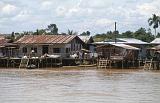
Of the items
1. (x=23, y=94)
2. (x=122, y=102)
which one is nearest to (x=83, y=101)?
(x=122, y=102)

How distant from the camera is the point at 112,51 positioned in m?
55.6

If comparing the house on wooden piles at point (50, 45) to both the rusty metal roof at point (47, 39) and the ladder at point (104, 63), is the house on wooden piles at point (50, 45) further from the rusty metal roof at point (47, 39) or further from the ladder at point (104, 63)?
the ladder at point (104, 63)

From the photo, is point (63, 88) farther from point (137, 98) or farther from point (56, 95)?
point (137, 98)

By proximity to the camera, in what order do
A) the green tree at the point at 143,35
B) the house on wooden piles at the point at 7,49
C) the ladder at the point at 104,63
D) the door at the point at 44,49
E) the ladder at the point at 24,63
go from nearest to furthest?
1. the ladder at the point at 104,63
2. the ladder at the point at 24,63
3. the door at the point at 44,49
4. the house on wooden piles at the point at 7,49
5. the green tree at the point at 143,35

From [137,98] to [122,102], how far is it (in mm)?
1831

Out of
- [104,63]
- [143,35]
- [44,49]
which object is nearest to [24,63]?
[44,49]

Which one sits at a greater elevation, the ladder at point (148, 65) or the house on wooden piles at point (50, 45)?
the house on wooden piles at point (50, 45)

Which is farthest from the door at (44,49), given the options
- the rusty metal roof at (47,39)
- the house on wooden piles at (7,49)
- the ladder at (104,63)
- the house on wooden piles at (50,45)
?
the ladder at (104,63)

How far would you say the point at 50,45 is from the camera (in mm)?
61156

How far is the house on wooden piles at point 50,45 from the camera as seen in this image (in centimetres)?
6072

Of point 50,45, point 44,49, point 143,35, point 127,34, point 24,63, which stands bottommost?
point 24,63

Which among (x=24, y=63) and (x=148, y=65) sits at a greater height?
(x=24, y=63)

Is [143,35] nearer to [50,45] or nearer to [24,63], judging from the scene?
[50,45]

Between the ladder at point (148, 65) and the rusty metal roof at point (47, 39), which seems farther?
the rusty metal roof at point (47, 39)
